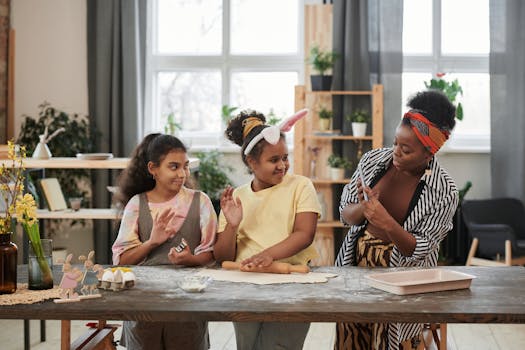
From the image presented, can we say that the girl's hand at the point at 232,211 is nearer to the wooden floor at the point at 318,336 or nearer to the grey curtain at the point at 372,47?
the wooden floor at the point at 318,336

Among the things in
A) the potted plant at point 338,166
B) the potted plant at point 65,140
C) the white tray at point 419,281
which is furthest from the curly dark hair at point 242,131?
the potted plant at point 65,140

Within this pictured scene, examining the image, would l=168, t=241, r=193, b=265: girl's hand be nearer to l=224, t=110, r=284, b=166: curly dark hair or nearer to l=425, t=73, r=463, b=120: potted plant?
l=224, t=110, r=284, b=166: curly dark hair

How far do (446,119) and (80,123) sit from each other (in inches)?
167

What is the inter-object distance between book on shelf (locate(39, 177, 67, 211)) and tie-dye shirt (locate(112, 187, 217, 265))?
242cm

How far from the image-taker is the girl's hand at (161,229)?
2705mm

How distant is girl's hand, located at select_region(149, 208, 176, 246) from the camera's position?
271 cm

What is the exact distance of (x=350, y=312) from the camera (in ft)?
6.97

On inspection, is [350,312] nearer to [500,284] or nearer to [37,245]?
[500,284]

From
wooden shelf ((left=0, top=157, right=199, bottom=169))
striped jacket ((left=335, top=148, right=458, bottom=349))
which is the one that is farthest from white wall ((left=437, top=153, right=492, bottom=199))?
striped jacket ((left=335, top=148, right=458, bottom=349))

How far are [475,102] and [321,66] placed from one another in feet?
4.56

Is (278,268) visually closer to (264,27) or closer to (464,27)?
(264,27)

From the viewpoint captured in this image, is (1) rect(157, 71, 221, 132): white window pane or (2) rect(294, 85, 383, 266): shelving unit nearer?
(2) rect(294, 85, 383, 266): shelving unit

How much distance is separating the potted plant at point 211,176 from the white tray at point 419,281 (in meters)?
3.59

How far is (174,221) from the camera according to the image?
2873mm
